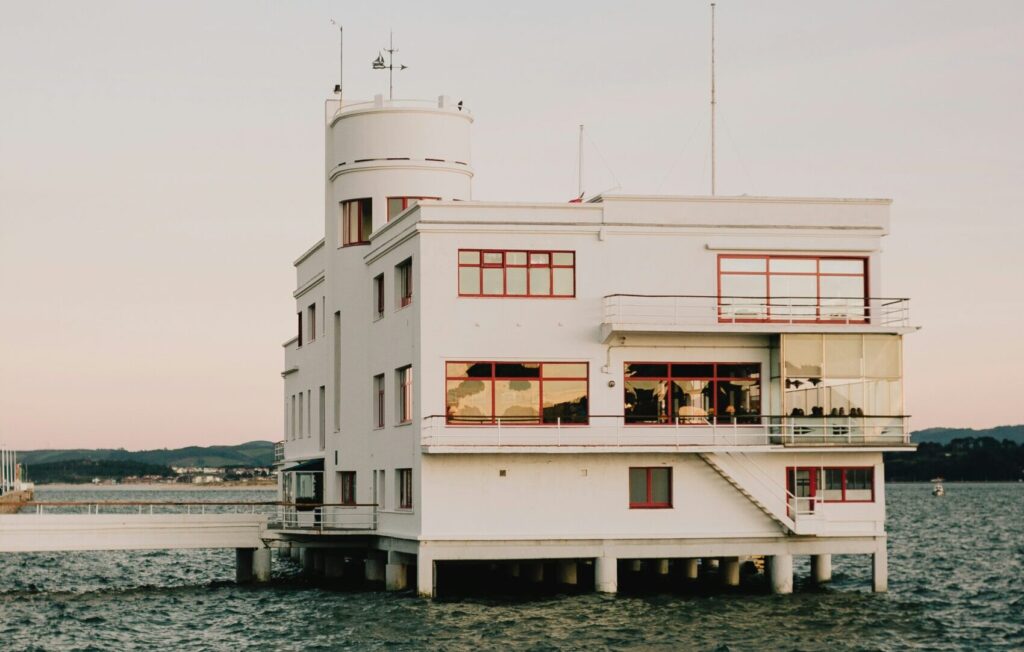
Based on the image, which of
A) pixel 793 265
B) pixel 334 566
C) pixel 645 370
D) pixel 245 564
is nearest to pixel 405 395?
pixel 645 370

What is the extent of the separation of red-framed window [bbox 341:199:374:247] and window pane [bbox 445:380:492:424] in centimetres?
1022

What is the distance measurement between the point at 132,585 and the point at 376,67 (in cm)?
2305

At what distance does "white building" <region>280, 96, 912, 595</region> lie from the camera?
157 feet

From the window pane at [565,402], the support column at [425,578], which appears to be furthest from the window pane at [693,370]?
the support column at [425,578]

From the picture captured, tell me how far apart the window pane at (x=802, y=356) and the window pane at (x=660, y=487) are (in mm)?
4956

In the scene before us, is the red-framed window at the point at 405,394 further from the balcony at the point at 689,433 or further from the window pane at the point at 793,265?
the window pane at the point at 793,265

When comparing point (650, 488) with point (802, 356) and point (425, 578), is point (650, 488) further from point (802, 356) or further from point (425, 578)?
point (425, 578)

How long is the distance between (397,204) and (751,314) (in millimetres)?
14216

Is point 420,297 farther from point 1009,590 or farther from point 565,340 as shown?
point 1009,590

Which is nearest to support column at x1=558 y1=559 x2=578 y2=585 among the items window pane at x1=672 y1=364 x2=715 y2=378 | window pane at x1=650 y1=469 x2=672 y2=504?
window pane at x1=650 y1=469 x2=672 y2=504

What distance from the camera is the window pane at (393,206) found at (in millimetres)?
56188

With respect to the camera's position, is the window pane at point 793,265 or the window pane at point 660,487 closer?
the window pane at point 660,487

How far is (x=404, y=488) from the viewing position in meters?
50.7

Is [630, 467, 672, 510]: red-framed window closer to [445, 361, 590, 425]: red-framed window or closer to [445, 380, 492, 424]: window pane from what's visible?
[445, 361, 590, 425]: red-framed window
